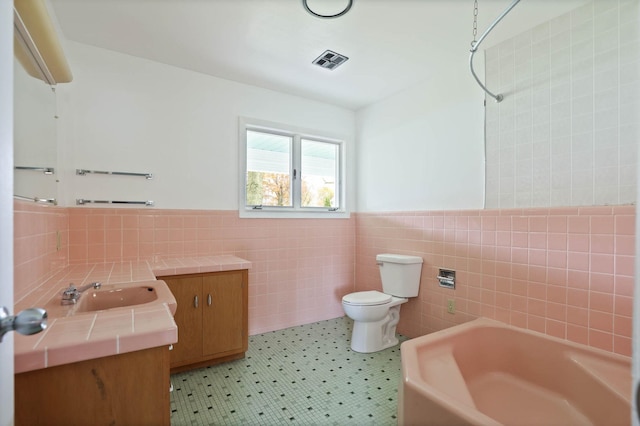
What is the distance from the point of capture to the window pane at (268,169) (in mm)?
3003

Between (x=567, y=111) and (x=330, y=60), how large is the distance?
167 centimetres

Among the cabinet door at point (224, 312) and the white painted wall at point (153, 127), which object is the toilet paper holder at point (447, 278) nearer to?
the cabinet door at point (224, 312)

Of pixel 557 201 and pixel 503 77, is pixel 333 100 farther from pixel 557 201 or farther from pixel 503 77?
pixel 557 201

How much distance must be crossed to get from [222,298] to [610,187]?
256 centimetres

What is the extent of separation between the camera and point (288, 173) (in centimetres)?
321

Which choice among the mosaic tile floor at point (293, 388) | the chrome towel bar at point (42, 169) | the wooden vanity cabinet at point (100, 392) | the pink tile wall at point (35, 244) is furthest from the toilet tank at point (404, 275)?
the chrome towel bar at point (42, 169)

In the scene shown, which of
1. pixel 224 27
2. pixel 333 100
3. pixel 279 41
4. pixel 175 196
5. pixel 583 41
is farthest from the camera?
pixel 333 100

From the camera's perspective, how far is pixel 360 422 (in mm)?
1651

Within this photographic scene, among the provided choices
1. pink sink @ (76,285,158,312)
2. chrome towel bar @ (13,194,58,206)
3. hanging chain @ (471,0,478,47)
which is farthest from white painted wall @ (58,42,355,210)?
hanging chain @ (471,0,478,47)

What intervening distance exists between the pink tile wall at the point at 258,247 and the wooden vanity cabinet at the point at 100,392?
5.33 ft

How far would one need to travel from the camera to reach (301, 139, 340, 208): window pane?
332 centimetres

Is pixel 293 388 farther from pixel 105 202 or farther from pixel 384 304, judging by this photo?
pixel 105 202

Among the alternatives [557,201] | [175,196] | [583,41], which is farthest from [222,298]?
[583,41]

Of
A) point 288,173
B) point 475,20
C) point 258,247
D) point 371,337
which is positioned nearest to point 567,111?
point 475,20
